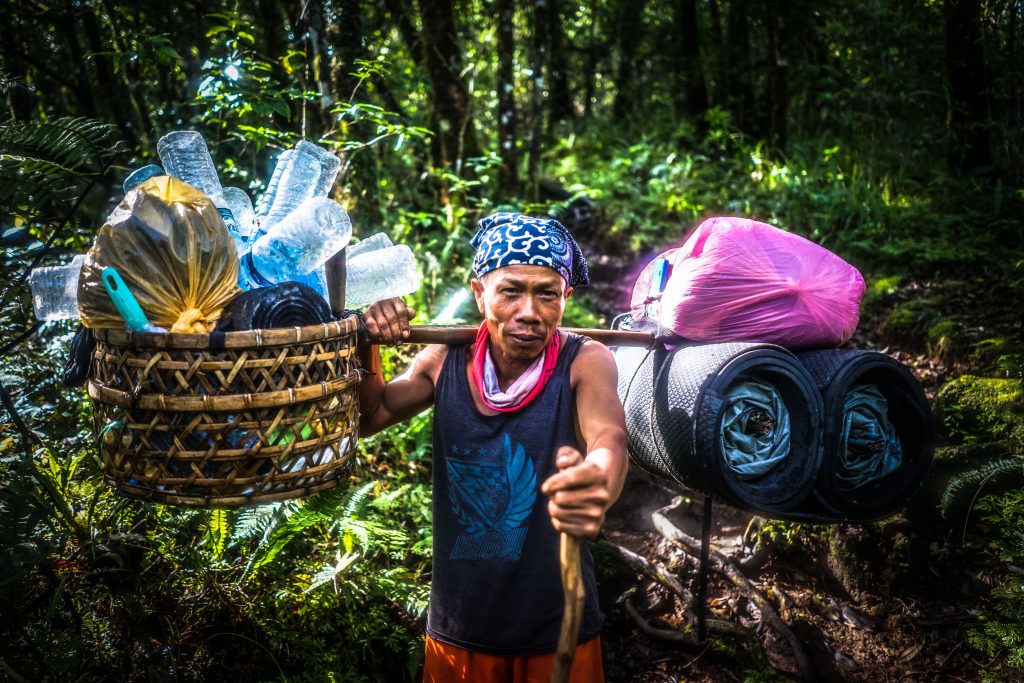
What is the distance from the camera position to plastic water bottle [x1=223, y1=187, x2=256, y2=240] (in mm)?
1898

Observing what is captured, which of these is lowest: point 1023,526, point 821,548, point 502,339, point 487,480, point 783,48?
point 821,548

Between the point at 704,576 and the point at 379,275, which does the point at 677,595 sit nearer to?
the point at 704,576

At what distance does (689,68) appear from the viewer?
1092 cm

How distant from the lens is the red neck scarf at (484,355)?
77.6 inches

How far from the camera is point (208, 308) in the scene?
4.94 ft

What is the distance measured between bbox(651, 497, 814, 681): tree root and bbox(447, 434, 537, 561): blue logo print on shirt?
1959 mm

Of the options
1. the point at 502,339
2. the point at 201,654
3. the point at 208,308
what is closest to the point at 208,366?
the point at 208,308

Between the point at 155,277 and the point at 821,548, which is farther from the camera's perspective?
the point at 821,548

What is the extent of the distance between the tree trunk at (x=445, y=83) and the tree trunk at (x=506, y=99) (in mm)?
350

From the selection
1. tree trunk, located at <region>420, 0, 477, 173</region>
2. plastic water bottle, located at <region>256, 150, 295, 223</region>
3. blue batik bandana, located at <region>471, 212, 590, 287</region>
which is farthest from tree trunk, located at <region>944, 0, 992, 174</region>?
plastic water bottle, located at <region>256, 150, 295, 223</region>

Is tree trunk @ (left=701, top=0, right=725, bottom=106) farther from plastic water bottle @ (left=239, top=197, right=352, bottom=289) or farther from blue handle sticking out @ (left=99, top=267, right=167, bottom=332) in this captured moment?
blue handle sticking out @ (left=99, top=267, right=167, bottom=332)

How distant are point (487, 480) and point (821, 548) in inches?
99.9

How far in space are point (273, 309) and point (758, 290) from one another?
5.59 ft

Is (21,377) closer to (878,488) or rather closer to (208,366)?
(208,366)
